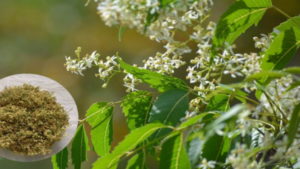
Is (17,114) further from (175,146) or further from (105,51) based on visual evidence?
(105,51)

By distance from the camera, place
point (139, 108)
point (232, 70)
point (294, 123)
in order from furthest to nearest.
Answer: point (139, 108) < point (232, 70) < point (294, 123)

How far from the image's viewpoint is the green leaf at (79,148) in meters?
0.66

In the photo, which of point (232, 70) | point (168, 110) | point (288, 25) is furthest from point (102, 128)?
point (288, 25)

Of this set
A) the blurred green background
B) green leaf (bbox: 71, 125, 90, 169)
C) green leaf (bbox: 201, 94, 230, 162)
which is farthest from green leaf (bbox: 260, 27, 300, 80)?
the blurred green background

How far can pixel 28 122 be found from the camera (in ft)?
1.92

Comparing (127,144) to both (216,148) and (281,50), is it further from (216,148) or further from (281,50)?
(281,50)

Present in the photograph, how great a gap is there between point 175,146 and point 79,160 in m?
0.25

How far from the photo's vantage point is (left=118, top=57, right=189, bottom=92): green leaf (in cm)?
58

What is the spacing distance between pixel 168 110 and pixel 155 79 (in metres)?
0.07

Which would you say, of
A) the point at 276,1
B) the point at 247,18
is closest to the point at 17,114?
the point at 247,18

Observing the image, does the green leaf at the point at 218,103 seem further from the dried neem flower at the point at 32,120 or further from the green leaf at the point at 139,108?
the dried neem flower at the point at 32,120

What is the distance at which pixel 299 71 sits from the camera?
15.6 inches

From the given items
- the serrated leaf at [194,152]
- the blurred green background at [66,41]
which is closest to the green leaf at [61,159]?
the serrated leaf at [194,152]

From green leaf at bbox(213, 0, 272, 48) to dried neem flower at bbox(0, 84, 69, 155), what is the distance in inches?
13.6
